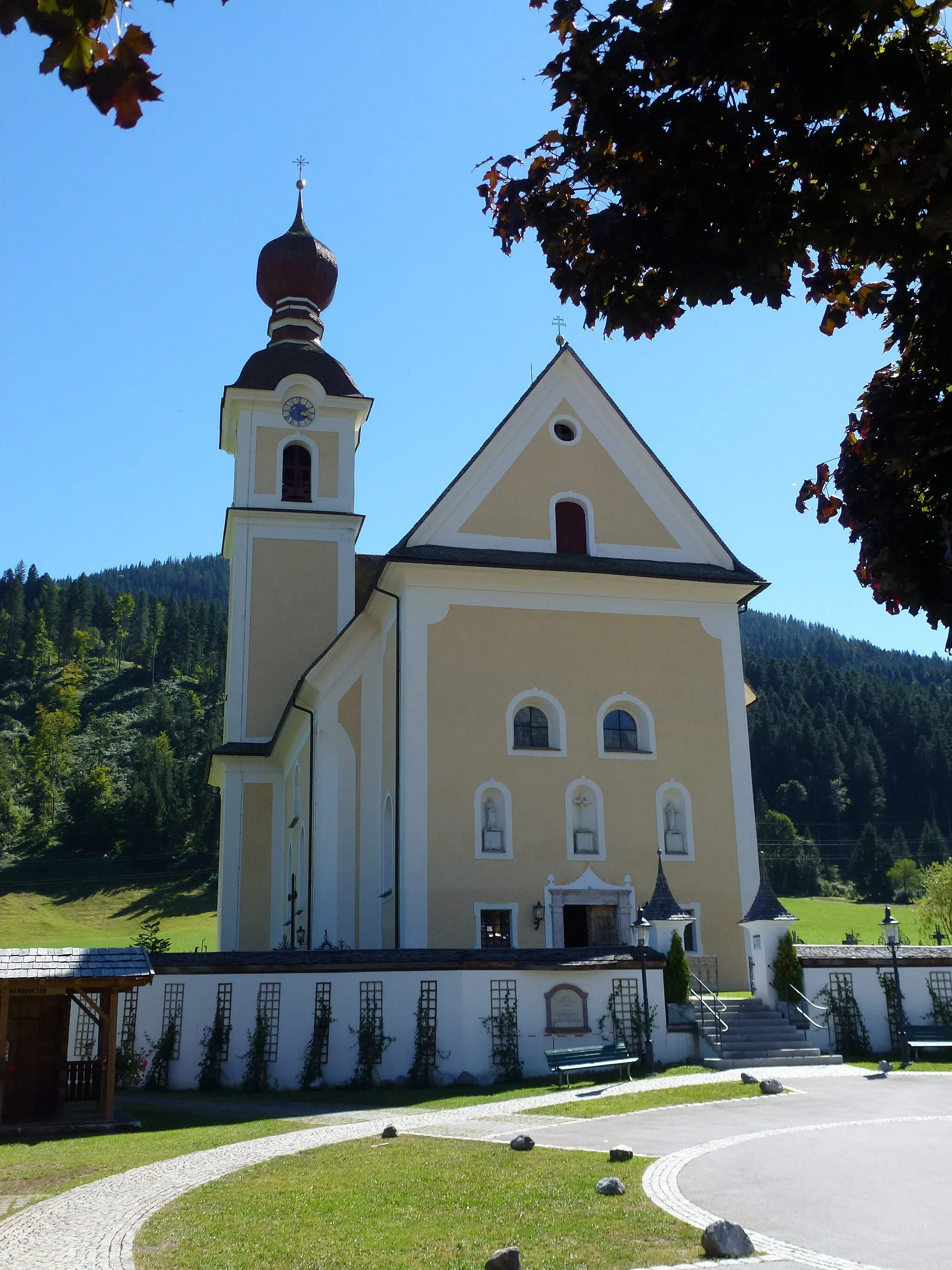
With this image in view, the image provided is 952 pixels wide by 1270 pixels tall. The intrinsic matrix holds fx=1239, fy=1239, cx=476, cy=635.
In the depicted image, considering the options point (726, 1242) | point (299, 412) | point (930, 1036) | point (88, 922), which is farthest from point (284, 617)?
point (88, 922)

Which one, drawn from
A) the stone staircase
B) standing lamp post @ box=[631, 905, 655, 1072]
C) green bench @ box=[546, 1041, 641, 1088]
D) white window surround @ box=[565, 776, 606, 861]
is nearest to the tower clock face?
white window surround @ box=[565, 776, 606, 861]

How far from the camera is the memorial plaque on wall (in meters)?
19.7

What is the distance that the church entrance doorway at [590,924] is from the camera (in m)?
24.1

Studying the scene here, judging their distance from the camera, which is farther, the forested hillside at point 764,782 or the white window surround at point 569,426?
the forested hillside at point 764,782

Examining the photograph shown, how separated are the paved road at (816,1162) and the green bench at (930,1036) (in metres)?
3.50

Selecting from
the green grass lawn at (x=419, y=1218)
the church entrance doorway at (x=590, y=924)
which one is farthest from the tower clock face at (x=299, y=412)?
the green grass lawn at (x=419, y=1218)

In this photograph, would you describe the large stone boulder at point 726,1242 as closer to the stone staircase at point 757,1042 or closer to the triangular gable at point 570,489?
the stone staircase at point 757,1042

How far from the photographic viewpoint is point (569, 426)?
27.2 meters

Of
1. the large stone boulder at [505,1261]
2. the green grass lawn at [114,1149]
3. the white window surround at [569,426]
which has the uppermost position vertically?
the white window surround at [569,426]

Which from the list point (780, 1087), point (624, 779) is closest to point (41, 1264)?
point (780, 1087)

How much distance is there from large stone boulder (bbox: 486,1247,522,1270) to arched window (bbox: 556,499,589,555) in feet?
65.0

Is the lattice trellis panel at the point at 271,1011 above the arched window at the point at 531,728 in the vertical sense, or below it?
below

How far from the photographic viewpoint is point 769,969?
21297mm

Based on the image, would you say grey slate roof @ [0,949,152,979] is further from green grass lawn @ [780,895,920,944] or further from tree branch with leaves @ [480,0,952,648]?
green grass lawn @ [780,895,920,944]
